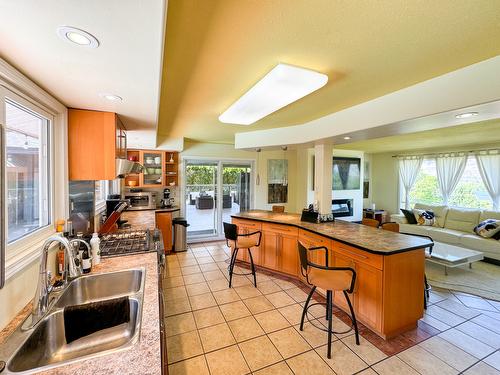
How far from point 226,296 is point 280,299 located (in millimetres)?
730

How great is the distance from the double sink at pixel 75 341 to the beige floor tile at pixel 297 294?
2113 millimetres

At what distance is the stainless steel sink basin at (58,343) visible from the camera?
1.05m

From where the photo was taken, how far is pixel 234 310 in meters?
2.70

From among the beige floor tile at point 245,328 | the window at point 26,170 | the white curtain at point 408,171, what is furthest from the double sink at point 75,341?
the white curtain at point 408,171

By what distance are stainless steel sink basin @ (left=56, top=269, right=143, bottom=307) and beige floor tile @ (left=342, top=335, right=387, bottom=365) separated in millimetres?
2038

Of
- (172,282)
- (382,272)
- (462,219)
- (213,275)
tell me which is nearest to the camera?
(382,272)

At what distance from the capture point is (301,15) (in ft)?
3.98

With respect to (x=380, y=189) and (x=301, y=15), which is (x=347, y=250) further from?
(x=380, y=189)

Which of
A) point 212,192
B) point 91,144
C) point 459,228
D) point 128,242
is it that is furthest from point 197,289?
point 459,228

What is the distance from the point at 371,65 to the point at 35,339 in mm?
2743

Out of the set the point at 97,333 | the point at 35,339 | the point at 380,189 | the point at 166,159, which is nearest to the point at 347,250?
the point at 97,333

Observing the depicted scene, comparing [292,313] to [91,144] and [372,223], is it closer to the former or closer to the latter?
[372,223]

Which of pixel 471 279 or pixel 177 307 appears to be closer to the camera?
pixel 177 307

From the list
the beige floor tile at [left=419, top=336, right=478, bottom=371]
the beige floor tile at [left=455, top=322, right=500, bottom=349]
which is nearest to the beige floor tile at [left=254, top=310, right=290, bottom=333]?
the beige floor tile at [left=419, top=336, right=478, bottom=371]
